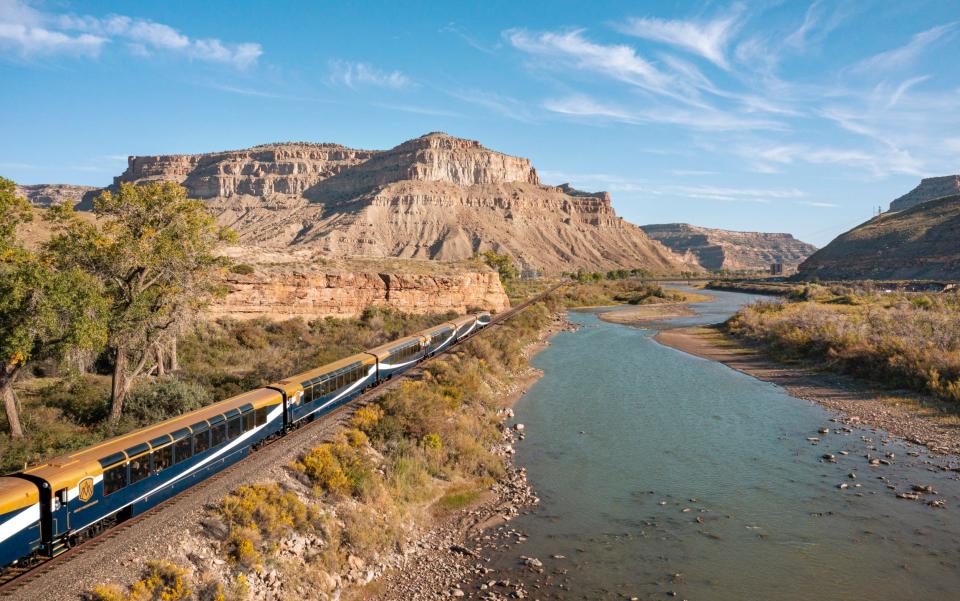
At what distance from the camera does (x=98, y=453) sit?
11.7 metres

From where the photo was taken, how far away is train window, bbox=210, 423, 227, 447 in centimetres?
1458

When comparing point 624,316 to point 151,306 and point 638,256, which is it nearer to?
point 151,306

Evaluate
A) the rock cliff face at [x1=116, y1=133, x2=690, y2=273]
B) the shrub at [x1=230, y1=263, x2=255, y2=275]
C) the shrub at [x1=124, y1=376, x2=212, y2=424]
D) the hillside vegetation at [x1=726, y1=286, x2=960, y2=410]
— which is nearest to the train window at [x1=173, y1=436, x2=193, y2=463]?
the shrub at [x1=124, y1=376, x2=212, y2=424]

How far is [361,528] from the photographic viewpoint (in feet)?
45.5

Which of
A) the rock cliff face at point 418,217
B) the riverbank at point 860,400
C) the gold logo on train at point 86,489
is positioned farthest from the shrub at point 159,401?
the rock cliff face at point 418,217

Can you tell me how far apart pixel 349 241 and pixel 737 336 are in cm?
11034

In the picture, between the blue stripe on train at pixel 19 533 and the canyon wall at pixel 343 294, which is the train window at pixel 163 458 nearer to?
the blue stripe on train at pixel 19 533

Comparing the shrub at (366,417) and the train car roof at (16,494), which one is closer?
the train car roof at (16,494)

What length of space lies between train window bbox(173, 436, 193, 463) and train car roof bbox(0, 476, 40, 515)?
3.24 meters

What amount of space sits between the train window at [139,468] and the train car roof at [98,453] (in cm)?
32

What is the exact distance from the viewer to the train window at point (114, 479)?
11.4 meters

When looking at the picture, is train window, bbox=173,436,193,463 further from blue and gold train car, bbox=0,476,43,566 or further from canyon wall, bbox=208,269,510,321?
canyon wall, bbox=208,269,510,321

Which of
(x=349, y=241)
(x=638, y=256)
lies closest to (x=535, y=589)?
(x=349, y=241)

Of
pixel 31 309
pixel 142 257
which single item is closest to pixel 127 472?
pixel 31 309
